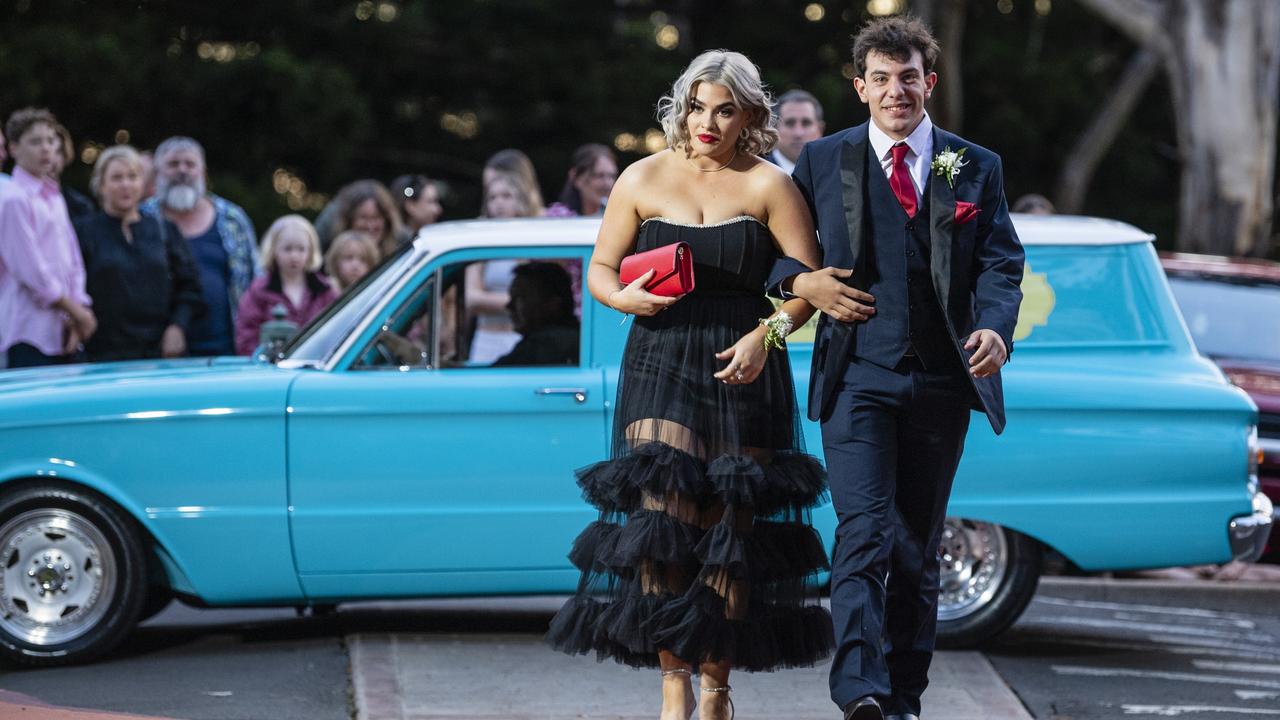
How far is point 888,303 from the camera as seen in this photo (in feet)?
17.4

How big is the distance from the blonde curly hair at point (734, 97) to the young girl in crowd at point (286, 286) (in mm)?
4494

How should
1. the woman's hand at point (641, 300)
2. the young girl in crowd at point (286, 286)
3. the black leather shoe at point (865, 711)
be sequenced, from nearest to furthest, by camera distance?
1. the black leather shoe at point (865, 711)
2. the woman's hand at point (641, 300)
3. the young girl in crowd at point (286, 286)

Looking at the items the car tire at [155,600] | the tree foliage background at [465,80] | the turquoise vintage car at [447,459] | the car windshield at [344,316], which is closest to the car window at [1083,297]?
the turquoise vintage car at [447,459]

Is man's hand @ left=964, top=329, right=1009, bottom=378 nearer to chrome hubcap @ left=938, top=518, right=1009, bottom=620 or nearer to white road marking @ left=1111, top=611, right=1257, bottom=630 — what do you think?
chrome hubcap @ left=938, top=518, right=1009, bottom=620

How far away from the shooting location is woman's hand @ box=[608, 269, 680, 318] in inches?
204

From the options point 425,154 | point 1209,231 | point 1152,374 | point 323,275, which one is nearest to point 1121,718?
point 1152,374

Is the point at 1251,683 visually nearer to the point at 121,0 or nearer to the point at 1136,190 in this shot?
the point at 121,0

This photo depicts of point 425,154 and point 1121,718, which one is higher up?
point 425,154

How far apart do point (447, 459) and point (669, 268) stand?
7.16 feet

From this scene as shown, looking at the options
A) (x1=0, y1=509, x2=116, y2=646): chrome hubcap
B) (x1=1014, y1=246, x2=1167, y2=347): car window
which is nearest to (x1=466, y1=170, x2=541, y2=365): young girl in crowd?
(x1=0, y1=509, x2=116, y2=646): chrome hubcap

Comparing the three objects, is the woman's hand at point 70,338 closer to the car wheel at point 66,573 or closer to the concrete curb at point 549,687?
the car wheel at point 66,573

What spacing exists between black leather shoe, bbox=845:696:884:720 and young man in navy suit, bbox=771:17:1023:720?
0.26 ft

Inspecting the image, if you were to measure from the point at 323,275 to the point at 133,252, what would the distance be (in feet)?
3.21

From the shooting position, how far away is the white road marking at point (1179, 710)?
21.3 ft
